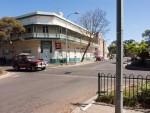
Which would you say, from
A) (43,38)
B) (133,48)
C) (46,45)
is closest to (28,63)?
(43,38)

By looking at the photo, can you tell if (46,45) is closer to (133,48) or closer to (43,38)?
(43,38)

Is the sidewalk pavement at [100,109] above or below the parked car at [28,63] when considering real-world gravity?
below

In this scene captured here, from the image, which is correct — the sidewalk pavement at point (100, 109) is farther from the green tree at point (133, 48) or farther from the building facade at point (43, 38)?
the building facade at point (43, 38)

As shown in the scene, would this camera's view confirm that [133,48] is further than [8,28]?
Yes

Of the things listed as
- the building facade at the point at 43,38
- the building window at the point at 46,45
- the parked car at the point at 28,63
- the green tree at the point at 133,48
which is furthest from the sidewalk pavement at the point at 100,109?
the building window at the point at 46,45

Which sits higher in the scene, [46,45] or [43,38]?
[43,38]

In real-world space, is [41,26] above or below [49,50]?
above

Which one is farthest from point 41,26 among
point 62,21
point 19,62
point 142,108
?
point 142,108

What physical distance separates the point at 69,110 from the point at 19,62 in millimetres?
22972

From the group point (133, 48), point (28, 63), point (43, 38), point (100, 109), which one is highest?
point (43, 38)

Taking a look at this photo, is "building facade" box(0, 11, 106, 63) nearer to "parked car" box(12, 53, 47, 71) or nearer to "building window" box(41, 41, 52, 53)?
"building window" box(41, 41, 52, 53)

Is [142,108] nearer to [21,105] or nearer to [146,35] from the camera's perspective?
[21,105]

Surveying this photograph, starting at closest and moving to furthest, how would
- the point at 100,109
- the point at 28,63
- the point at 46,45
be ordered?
the point at 100,109 → the point at 28,63 → the point at 46,45

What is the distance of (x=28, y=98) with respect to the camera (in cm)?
1068
